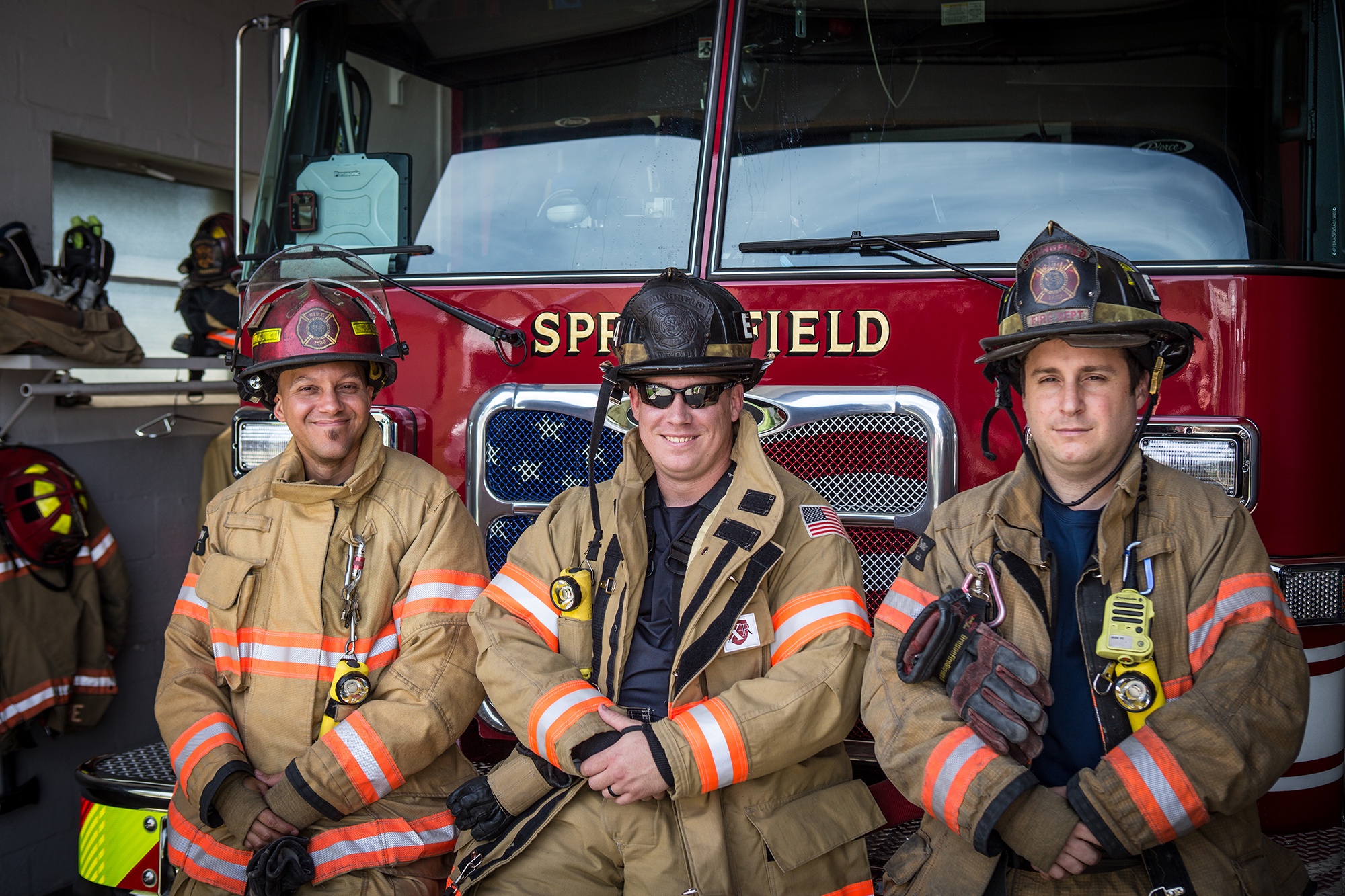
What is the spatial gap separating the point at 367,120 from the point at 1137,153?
2.39 metres

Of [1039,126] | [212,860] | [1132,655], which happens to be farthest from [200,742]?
[1039,126]

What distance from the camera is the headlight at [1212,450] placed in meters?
2.48

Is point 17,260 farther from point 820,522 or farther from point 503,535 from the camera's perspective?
point 820,522

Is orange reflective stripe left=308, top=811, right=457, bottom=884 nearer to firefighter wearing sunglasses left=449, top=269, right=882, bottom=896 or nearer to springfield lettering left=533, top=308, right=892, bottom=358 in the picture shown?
firefighter wearing sunglasses left=449, top=269, right=882, bottom=896

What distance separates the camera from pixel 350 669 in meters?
2.58

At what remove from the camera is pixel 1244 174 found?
8.93 ft

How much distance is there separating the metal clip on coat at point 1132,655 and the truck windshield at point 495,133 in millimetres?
1548

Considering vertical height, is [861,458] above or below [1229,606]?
above

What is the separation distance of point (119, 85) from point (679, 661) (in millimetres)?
4555

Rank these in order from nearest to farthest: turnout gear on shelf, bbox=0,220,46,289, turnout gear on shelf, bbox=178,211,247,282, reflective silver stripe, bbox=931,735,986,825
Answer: reflective silver stripe, bbox=931,735,986,825, turnout gear on shelf, bbox=0,220,46,289, turnout gear on shelf, bbox=178,211,247,282

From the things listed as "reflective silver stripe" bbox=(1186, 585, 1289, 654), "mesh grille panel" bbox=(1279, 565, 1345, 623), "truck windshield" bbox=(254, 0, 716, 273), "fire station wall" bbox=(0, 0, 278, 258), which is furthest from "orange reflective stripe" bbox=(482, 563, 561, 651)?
"fire station wall" bbox=(0, 0, 278, 258)

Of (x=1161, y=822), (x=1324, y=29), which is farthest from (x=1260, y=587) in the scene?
(x=1324, y=29)

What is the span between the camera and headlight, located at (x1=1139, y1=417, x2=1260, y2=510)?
2.48 m

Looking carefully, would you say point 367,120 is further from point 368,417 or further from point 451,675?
point 451,675
